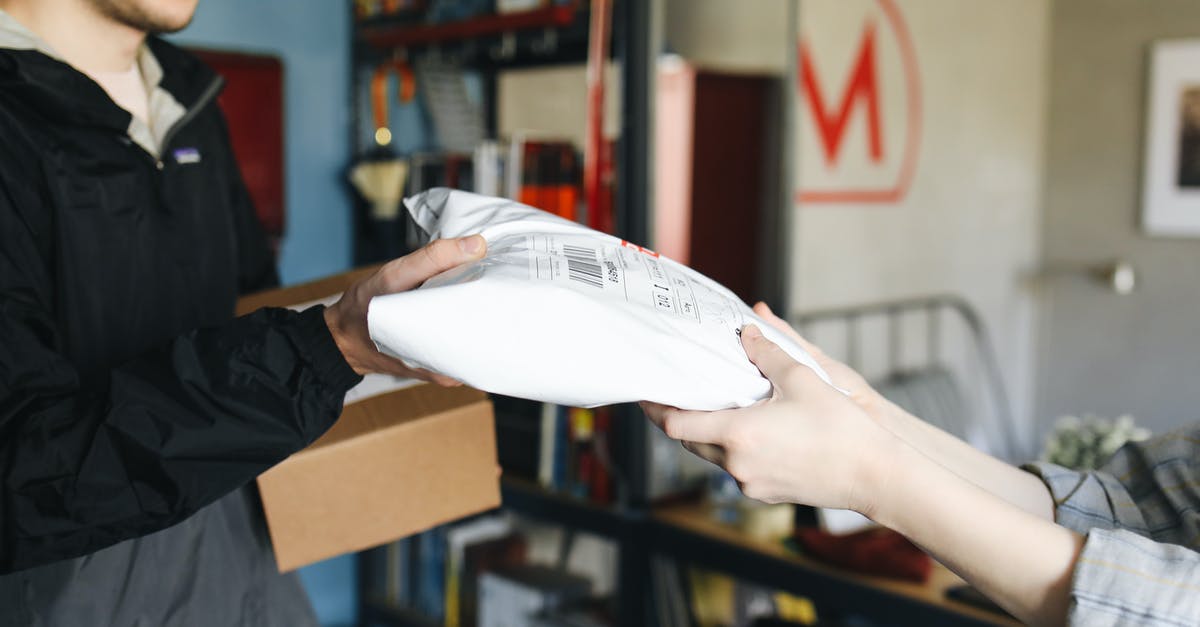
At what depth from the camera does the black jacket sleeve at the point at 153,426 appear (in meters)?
0.95

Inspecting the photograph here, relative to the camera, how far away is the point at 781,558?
7.06 ft

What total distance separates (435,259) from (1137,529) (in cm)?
74

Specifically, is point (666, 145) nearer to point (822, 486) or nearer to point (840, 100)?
point (840, 100)

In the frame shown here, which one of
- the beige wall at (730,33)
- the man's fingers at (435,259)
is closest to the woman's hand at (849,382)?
the man's fingers at (435,259)

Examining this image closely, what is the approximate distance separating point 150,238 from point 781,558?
138 centimetres

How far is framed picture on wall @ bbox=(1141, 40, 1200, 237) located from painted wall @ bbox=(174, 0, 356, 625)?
288 centimetres

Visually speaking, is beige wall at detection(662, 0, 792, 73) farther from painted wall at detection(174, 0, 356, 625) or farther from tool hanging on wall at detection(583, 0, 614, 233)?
painted wall at detection(174, 0, 356, 625)

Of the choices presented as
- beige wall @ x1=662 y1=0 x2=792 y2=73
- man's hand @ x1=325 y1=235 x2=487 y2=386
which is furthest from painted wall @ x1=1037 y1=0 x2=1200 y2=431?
man's hand @ x1=325 y1=235 x2=487 y2=386

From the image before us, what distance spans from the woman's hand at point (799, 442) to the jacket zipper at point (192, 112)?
0.83m

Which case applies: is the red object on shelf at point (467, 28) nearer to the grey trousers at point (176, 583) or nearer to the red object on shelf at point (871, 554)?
the red object on shelf at point (871, 554)

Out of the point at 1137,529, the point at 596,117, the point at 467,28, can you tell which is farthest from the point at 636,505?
the point at 1137,529

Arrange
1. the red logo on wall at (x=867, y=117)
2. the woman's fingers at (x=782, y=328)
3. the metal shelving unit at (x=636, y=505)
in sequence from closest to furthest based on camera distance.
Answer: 1. the woman's fingers at (x=782, y=328)
2. the metal shelving unit at (x=636, y=505)
3. the red logo on wall at (x=867, y=117)

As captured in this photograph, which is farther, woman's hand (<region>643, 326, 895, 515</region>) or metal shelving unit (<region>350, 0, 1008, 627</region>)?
metal shelving unit (<region>350, 0, 1008, 627</region>)

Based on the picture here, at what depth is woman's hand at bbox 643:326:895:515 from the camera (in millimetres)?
880
